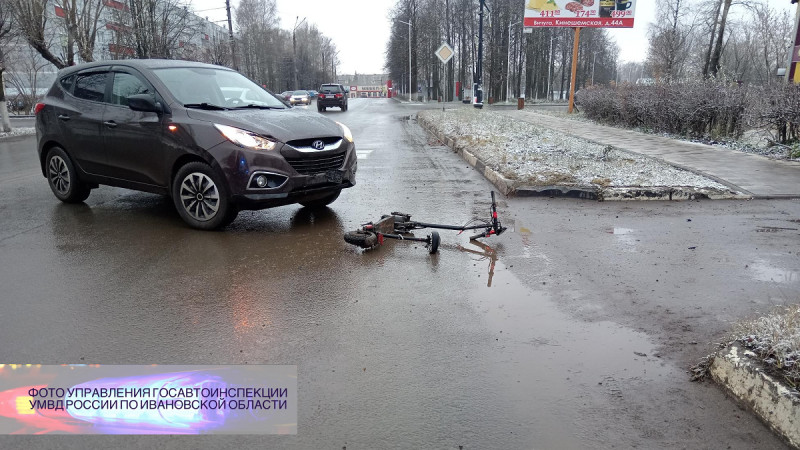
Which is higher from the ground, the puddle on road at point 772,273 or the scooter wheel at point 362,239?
the scooter wheel at point 362,239

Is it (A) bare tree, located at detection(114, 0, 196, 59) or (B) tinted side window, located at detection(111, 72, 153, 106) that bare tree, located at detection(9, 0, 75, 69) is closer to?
(A) bare tree, located at detection(114, 0, 196, 59)

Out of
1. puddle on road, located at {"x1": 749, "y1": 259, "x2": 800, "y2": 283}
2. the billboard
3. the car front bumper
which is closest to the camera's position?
puddle on road, located at {"x1": 749, "y1": 259, "x2": 800, "y2": 283}

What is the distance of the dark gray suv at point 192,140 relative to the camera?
5426 millimetres

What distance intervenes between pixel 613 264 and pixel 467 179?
15.1ft

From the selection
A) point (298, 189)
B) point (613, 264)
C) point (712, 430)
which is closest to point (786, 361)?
point (712, 430)

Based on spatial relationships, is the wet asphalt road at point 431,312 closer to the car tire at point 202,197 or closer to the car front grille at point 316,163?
the car tire at point 202,197

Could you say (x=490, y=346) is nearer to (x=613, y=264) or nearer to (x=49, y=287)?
(x=613, y=264)

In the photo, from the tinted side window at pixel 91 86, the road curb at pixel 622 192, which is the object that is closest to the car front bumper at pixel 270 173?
the tinted side window at pixel 91 86

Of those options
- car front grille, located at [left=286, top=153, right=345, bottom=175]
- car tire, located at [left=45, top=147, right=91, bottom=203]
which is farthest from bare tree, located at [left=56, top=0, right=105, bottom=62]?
car front grille, located at [left=286, top=153, right=345, bottom=175]

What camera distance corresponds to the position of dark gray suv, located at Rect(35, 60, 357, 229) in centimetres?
543

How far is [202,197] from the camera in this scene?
567 centimetres

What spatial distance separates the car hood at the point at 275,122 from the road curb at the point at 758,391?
4.31m

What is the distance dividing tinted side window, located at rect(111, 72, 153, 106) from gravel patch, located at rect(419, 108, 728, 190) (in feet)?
17.4

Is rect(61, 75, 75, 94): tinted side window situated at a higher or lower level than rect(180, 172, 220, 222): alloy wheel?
higher
